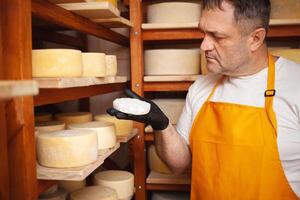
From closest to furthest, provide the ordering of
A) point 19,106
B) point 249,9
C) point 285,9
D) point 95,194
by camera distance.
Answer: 1. point 19,106
2. point 249,9
3. point 95,194
4. point 285,9

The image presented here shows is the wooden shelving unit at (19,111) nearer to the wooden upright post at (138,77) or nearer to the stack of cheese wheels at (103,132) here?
the stack of cheese wheels at (103,132)

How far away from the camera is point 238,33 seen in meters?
1.28

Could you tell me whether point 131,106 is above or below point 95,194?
above

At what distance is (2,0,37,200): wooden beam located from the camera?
0.90m

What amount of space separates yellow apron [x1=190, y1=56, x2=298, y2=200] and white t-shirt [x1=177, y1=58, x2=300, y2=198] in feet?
0.07

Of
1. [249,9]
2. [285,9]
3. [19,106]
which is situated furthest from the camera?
[285,9]

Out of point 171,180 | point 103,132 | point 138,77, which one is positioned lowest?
point 171,180

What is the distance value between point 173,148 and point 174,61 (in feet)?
1.87

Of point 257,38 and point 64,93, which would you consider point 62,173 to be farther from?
point 257,38

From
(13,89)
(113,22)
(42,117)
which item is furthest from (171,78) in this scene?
(13,89)

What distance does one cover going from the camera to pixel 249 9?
4.15 feet

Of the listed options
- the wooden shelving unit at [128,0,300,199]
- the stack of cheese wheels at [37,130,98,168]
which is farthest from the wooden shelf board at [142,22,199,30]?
the stack of cheese wheels at [37,130,98,168]

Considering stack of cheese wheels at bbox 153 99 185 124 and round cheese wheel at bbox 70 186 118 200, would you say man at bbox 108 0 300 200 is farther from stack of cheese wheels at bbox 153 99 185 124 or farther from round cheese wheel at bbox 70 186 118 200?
stack of cheese wheels at bbox 153 99 185 124

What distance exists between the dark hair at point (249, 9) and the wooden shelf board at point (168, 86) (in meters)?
0.58
